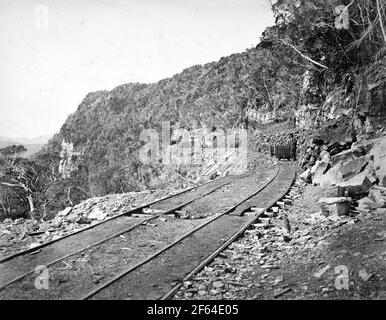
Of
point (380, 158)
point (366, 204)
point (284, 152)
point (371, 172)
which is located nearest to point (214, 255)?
point (366, 204)

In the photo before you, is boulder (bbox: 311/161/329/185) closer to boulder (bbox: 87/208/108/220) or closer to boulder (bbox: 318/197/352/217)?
boulder (bbox: 318/197/352/217)

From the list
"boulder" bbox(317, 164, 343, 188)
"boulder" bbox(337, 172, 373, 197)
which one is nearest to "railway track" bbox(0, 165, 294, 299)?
"boulder" bbox(337, 172, 373, 197)

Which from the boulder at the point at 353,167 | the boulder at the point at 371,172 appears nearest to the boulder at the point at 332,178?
the boulder at the point at 353,167

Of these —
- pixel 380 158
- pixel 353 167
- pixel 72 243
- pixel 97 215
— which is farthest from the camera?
pixel 97 215

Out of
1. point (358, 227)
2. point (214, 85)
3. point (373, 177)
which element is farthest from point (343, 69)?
point (214, 85)

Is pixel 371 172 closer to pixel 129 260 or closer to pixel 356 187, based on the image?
pixel 356 187

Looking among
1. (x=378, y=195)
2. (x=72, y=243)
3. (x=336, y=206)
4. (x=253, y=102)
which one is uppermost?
(x=253, y=102)
